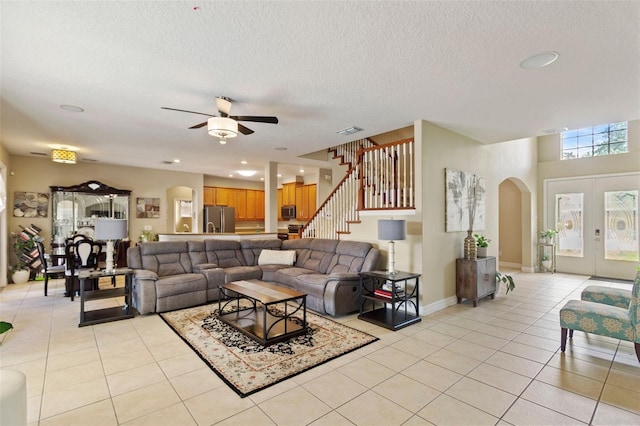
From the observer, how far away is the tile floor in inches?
84.5

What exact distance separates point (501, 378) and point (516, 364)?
1.30 ft

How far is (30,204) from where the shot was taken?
6852mm

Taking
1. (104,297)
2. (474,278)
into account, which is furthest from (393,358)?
(104,297)

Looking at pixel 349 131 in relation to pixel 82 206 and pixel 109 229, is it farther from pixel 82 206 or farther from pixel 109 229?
pixel 82 206

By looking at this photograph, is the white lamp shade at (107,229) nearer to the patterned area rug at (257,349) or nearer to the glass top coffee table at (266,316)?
the patterned area rug at (257,349)

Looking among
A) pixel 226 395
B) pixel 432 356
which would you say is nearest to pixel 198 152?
pixel 226 395

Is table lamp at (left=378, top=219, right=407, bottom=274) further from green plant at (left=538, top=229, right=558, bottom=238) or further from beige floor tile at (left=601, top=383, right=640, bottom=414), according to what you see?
green plant at (left=538, top=229, right=558, bottom=238)

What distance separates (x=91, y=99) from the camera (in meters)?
3.59

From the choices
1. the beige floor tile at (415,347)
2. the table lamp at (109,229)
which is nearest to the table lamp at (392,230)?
the beige floor tile at (415,347)

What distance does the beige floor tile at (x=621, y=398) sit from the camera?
2.28 m

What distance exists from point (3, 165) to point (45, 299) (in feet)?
9.07

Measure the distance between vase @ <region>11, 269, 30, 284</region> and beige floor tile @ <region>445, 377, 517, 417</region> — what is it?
27.1ft

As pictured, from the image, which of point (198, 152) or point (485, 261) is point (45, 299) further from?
point (485, 261)

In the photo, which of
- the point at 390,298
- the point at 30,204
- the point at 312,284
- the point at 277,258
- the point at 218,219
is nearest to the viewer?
the point at 390,298
